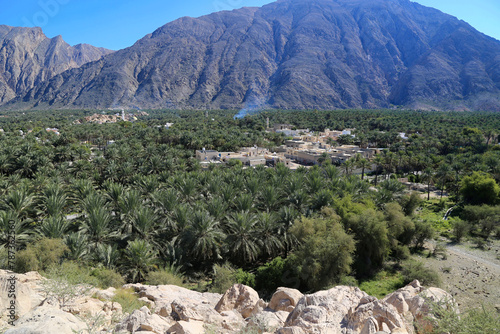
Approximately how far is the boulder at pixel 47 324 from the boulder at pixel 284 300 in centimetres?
627

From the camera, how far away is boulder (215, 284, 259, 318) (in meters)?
11.0

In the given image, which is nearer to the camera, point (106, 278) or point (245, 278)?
point (106, 278)

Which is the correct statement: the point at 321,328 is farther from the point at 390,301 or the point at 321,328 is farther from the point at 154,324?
the point at 154,324

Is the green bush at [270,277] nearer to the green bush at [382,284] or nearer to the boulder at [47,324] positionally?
the green bush at [382,284]

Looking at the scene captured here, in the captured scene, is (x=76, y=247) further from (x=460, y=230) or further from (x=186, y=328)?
(x=460, y=230)

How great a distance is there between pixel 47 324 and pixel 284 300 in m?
7.43

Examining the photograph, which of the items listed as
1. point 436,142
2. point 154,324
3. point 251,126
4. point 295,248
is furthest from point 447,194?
point 251,126

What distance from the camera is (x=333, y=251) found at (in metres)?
15.9

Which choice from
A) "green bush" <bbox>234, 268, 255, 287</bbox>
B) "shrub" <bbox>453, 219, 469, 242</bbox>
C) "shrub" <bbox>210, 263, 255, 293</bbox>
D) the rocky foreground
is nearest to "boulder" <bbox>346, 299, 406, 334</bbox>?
the rocky foreground

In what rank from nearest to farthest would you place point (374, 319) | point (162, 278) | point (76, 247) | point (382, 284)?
1. point (374, 319)
2. point (162, 278)
3. point (76, 247)
4. point (382, 284)

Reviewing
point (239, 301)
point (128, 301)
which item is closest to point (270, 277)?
point (239, 301)

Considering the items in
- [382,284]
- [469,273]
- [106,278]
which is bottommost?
[382,284]

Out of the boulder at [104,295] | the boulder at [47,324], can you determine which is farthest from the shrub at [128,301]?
the boulder at [47,324]

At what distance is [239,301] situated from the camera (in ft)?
37.6
